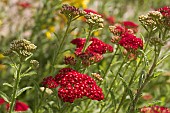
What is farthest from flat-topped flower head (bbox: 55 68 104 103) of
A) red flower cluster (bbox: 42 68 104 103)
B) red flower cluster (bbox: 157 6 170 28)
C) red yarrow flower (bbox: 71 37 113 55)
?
red flower cluster (bbox: 157 6 170 28)

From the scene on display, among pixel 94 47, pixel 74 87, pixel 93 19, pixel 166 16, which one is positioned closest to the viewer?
pixel 74 87

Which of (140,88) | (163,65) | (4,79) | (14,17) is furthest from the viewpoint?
(14,17)

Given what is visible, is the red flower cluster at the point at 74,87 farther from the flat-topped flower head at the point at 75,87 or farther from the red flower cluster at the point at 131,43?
the red flower cluster at the point at 131,43

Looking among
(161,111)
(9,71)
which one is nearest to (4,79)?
(9,71)

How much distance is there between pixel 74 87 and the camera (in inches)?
128

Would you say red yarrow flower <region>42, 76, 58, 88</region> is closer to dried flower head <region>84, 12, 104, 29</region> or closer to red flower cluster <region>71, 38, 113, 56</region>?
red flower cluster <region>71, 38, 113, 56</region>

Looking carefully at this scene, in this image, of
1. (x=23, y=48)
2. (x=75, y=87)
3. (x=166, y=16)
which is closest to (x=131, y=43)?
(x=166, y=16)

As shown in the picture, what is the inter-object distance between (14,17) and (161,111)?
5390 mm

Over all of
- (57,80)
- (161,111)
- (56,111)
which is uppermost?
(57,80)

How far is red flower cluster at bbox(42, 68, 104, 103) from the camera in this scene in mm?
3172

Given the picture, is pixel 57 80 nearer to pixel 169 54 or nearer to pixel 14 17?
pixel 169 54

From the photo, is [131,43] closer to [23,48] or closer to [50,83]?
[50,83]

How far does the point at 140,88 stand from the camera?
11.7ft

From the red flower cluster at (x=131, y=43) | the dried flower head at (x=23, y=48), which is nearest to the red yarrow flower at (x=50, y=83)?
the dried flower head at (x=23, y=48)
